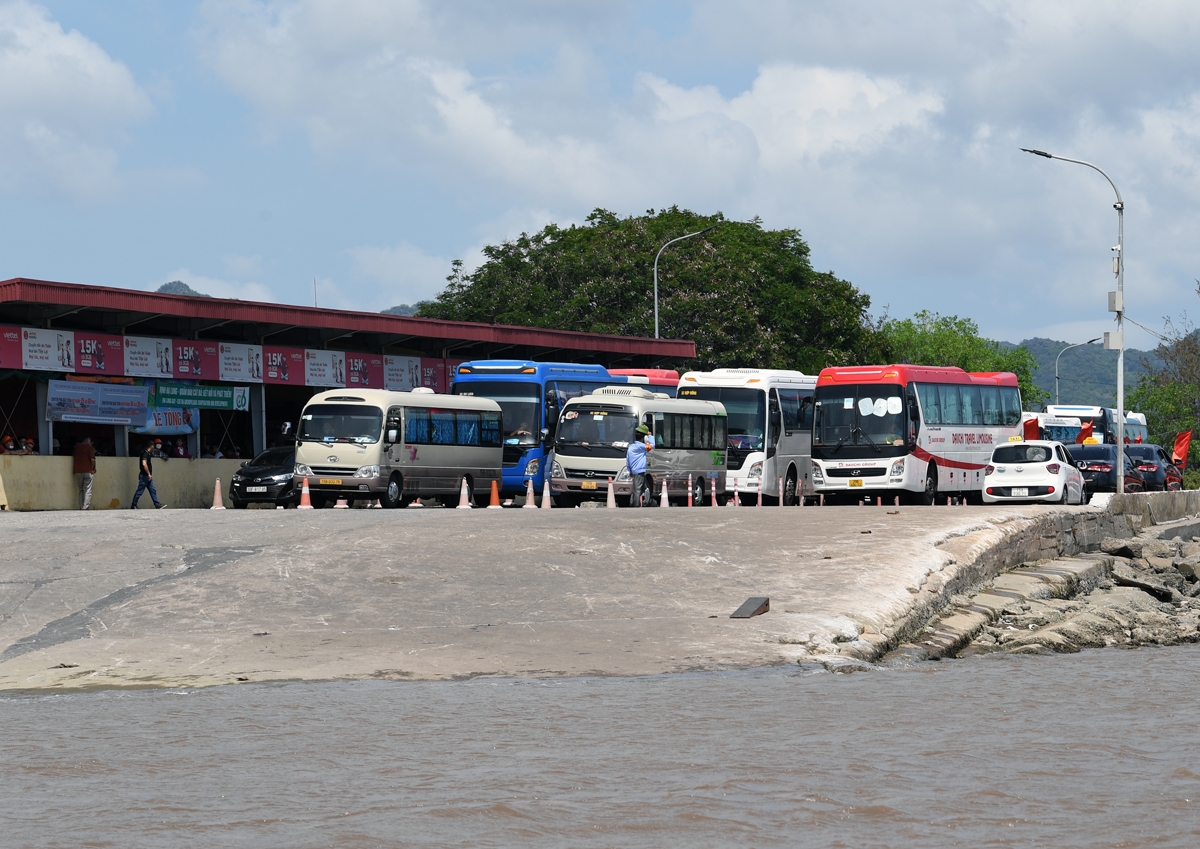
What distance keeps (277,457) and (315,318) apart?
4.84 m

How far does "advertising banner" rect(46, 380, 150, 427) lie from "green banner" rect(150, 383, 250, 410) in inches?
24.5

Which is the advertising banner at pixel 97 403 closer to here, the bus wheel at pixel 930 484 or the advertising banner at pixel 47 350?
the advertising banner at pixel 47 350

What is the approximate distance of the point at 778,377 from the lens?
36.5 m

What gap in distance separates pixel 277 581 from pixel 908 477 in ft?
67.3

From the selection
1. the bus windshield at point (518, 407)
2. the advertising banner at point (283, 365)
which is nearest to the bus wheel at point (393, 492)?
the bus windshield at point (518, 407)

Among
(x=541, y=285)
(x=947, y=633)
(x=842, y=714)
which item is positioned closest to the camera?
(x=842, y=714)

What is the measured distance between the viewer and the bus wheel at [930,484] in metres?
34.7

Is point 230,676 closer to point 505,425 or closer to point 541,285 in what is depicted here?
point 505,425

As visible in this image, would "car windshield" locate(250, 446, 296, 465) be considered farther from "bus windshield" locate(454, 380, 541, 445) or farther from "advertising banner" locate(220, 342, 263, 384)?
"bus windshield" locate(454, 380, 541, 445)

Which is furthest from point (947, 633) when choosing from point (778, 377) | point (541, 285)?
point (541, 285)

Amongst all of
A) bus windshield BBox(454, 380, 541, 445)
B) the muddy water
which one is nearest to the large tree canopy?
bus windshield BBox(454, 380, 541, 445)

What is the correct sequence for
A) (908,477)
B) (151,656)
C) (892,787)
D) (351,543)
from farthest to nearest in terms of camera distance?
(908,477)
(351,543)
(151,656)
(892,787)

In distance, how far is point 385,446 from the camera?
3092cm

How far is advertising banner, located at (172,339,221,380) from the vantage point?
3616 cm
